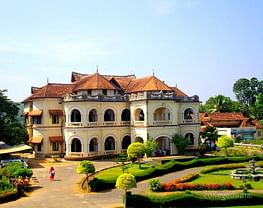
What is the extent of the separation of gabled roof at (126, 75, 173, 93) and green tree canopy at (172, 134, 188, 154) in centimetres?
662

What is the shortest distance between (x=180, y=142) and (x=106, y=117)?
10.3 m

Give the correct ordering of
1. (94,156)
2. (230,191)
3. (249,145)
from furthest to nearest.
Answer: (249,145), (94,156), (230,191)

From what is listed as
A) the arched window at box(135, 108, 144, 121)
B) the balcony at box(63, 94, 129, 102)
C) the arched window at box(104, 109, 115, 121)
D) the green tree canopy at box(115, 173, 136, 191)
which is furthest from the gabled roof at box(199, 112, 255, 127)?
the green tree canopy at box(115, 173, 136, 191)

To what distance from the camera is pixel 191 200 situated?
26250mm

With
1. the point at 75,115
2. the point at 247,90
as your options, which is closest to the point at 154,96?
the point at 75,115

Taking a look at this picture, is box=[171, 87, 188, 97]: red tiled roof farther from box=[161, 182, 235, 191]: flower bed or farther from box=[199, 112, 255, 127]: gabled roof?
box=[161, 182, 235, 191]: flower bed

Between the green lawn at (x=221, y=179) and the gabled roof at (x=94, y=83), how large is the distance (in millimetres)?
20347

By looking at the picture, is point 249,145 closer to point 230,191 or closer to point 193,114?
point 193,114

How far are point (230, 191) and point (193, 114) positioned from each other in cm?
2505

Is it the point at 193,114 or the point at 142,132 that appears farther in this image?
the point at 193,114

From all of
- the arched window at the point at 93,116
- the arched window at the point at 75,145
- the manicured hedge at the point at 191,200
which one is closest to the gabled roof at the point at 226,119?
the arched window at the point at 93,116

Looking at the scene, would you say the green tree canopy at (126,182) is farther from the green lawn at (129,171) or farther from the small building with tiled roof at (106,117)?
the small building with tiled roof at (106,117)

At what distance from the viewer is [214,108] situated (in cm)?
8712

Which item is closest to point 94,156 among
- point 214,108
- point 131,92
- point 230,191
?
point 131,92
